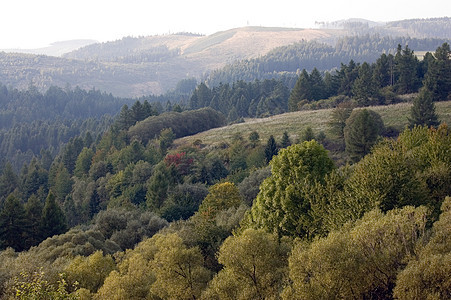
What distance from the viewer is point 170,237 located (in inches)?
1414

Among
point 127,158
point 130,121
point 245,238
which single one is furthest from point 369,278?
point 130,121

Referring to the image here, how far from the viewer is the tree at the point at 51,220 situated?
73.4 metres

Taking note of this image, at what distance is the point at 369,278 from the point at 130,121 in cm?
14017

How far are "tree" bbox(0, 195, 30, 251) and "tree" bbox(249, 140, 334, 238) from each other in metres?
45.2

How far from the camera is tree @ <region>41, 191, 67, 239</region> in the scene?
241 feet

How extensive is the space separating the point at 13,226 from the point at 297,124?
78521 mm

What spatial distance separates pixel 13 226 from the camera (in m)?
70.8

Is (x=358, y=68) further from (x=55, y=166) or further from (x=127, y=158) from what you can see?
(x=55, y=166)

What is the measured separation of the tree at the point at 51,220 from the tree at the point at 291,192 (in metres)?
42.9

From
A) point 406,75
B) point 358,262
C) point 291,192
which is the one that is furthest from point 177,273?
point 406,75

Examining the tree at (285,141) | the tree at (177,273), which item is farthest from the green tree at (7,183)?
the tree at (177,273)

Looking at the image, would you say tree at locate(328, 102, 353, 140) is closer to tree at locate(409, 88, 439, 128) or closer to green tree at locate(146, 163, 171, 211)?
tree at locate(409, 88, 439, 128)

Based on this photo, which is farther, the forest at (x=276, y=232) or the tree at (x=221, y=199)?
the tree at (x=221, y=199)

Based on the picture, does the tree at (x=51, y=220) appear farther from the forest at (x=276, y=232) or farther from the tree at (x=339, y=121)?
the tree at (x=339, y=121)
